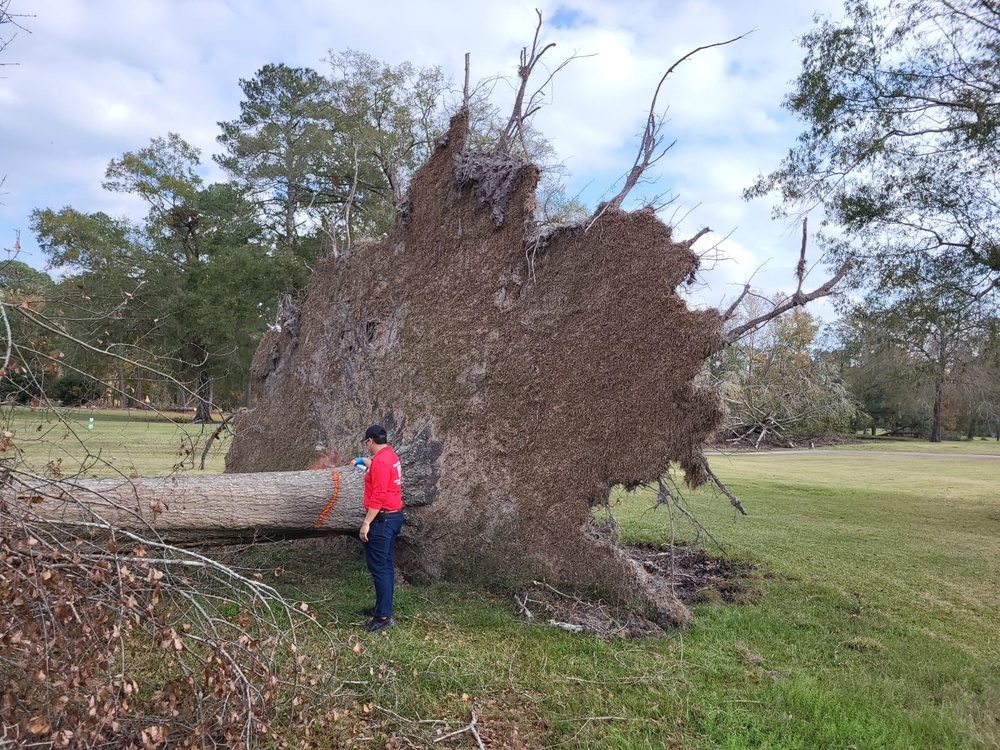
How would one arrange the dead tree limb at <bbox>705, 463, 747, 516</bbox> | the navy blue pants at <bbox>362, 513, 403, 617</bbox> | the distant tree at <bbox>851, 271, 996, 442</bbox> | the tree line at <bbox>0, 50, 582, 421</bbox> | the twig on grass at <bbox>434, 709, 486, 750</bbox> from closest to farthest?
1. the twig on grass at <bbox>434, 709, 486, 750</bbox>
2. the navy blue pants at <bbox>362, 513, 403, 617</bbox>
3. the dead tree limb at <bbox>705, 463, 747, 516</bbox>
4. the distant tree at <bbox>851, 271, 996, 442</bbox>
5. the tree line at <bbox>0, 50, 582, 421</bbox>

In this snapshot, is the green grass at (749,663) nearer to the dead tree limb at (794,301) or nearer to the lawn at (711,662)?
the lawn at (711,662)

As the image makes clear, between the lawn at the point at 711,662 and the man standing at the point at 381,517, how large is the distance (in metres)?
0.32

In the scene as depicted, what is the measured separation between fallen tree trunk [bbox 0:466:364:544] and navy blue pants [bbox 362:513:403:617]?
496 millimetres

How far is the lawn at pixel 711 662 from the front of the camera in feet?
13.2

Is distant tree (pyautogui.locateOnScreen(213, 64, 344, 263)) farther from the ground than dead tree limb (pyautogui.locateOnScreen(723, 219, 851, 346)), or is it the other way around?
distant tree (pyautogui.locateOnScreen(213, 64, 344, 263))

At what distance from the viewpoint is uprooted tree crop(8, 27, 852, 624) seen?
5.79 meters

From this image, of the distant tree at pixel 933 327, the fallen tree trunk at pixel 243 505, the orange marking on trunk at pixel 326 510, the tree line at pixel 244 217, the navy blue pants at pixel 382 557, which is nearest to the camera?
the fallen tree trunk at pixel 243 505

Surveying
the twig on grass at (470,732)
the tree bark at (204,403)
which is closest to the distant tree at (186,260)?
the tree bark at (204,403)

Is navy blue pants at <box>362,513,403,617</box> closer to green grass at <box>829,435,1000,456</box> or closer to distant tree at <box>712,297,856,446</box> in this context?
distant tree at <box>712,297,856,446</box>

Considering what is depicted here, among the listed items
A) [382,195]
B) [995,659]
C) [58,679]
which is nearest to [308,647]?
[58,679]

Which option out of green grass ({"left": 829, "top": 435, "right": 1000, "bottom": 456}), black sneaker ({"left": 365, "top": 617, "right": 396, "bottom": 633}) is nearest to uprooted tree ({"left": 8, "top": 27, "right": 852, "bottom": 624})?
black sneaker ({"left": 365, "top": 617, "right": 396, "bottom": 633})

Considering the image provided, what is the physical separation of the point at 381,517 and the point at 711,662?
2.84 meters

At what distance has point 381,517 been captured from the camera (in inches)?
222

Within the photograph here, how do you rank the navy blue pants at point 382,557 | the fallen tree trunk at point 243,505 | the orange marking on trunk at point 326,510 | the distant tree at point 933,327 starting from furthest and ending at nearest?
the distant tree at point 933,327 < the orange marking on trunk at point 326,510 < the navy blue pants at point 382,557 < the fallen tree trunk at point 243,505
